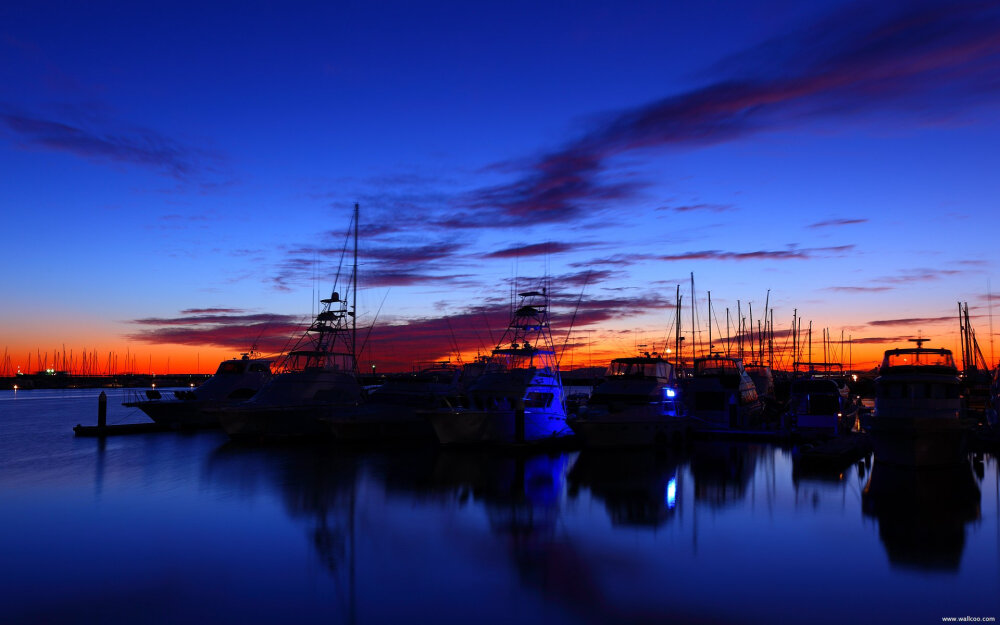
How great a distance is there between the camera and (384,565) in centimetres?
1591

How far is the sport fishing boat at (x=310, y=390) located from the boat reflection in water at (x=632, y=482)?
1715cm

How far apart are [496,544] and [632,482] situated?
11.3 meters

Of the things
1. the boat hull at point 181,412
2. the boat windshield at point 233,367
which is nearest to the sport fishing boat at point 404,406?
the boat windshield at point 233,367

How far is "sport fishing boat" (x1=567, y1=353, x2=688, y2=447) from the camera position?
37.1m

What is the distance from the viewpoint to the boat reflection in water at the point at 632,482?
21.8m

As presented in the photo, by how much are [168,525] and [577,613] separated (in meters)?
13.6

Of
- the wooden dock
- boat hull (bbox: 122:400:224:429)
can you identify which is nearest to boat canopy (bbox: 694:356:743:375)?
boat hull (bbox: 122:400:224:429)

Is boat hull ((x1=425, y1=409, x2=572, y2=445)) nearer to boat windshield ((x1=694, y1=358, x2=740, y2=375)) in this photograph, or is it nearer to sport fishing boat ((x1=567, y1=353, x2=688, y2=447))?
sport fishing boat ((x1=567, y1=353, x2=688, y2=447))

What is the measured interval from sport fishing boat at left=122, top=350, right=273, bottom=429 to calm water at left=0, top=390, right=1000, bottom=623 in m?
19.3

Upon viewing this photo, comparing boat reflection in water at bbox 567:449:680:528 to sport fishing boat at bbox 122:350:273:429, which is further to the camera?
sport fishing boat at bbox 122:350:273:429

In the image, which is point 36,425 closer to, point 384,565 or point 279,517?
point 279,517

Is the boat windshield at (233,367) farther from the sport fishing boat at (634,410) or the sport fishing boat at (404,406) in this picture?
the sport fishing boat at (634,410)

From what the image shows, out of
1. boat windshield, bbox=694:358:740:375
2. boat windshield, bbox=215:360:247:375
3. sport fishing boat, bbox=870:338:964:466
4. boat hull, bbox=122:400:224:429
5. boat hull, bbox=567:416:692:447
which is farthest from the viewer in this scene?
boat windshield, bbox=215:360:247:375

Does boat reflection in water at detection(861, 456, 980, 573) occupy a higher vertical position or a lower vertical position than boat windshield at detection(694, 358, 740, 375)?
lower
